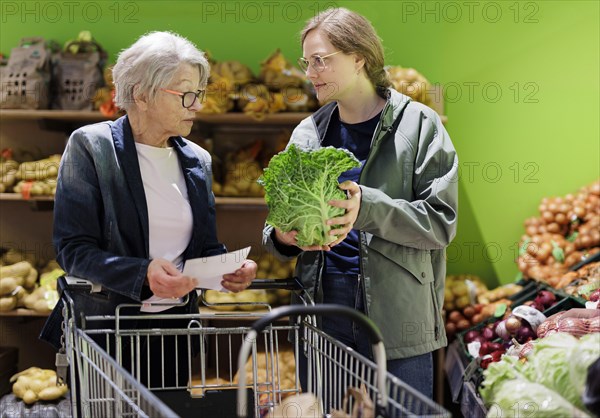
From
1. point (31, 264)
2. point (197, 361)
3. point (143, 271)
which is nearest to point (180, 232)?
point (143, 271)

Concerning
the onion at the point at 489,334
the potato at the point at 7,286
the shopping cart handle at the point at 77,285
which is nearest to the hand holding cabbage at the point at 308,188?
the shopping cart handle at the point at 77,285

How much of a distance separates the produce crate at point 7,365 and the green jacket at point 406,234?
2830 millimetres

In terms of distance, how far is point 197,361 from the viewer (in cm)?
449

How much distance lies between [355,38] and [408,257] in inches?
29.2

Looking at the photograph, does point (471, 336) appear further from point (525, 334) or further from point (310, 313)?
point (310, 313)

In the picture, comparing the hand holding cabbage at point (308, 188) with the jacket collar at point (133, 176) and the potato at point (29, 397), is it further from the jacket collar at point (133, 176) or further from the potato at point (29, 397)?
the potato at point (29, 397)

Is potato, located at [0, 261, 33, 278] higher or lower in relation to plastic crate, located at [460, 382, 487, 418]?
higher

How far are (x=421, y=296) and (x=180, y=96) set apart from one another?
3.30 ft

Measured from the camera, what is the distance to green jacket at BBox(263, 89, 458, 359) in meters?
2.37

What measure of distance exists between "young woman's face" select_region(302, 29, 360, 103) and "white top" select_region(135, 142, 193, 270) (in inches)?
21.7

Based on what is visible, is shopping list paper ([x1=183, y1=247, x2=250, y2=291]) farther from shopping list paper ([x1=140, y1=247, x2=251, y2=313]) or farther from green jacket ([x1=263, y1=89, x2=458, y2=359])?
green jacket ([x1=263, y1=89, x2=458, y2=359])

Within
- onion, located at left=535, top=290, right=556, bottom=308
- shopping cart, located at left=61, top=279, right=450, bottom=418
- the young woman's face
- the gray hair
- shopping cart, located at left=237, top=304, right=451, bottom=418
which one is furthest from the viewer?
onion, located at left=535, top=290, right=556, bottom=308

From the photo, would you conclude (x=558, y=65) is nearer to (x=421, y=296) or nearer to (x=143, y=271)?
(x=421, y=296)

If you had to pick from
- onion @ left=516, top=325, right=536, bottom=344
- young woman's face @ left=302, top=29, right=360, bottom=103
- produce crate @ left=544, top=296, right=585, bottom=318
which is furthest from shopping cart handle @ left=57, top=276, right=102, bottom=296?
produce crate @ left=544, top=296, right=585, bottom=318
